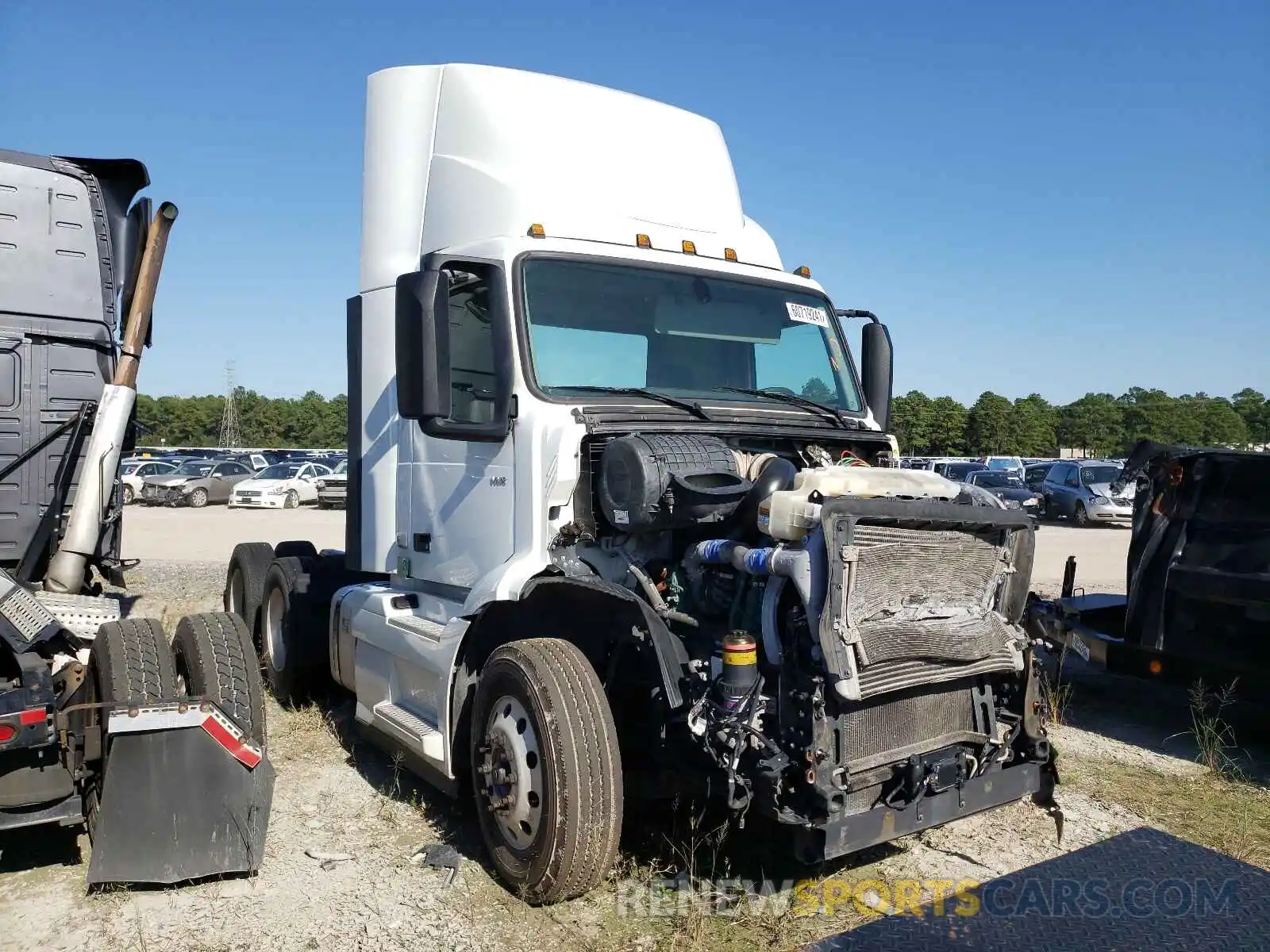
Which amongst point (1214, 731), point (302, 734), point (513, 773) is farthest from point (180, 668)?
point (1214, 731)

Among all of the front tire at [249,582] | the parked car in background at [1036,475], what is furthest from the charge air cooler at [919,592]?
the parked car in background at [1036,475]

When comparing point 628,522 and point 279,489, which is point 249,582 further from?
point 279,489

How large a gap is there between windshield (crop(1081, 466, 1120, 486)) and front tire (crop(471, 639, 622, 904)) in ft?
79.4

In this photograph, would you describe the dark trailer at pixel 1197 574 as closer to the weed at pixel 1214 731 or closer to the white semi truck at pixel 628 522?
the weed at pixel 1214 731

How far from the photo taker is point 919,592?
3.89 metres

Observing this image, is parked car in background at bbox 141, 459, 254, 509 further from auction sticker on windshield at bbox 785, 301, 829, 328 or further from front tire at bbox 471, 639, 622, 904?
front tire at bbox 471, 639, 622, 904

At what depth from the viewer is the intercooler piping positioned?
142 inches

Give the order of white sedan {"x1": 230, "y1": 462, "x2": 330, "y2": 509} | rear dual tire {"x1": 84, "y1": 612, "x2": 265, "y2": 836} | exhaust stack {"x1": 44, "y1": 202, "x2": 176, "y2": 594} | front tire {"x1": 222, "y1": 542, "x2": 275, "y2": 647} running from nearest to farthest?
rear dual tire {"x1": 84, "y1": 612, "x2": 265, "y2": 836} → exhaust stack {"x1": 44, "y1": 202, "x2": 176, "y2": 594} → front tire {"x1": 222, "y1": 542, "x2": 275, "y2": 647} → white sedan {"x1": 230, "y1": 462, "x2": 330, "y2": 509}

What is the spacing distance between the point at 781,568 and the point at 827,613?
235 mm

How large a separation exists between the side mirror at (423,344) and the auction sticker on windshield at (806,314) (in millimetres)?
1965

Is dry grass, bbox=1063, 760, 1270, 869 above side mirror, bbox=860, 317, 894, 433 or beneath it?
beneath

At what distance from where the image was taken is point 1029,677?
420 centimetres

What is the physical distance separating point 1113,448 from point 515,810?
89552 millimetres

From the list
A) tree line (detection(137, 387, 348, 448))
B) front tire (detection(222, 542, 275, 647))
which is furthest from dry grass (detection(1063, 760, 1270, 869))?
tree line (detection(137, 387, 348, 448))
